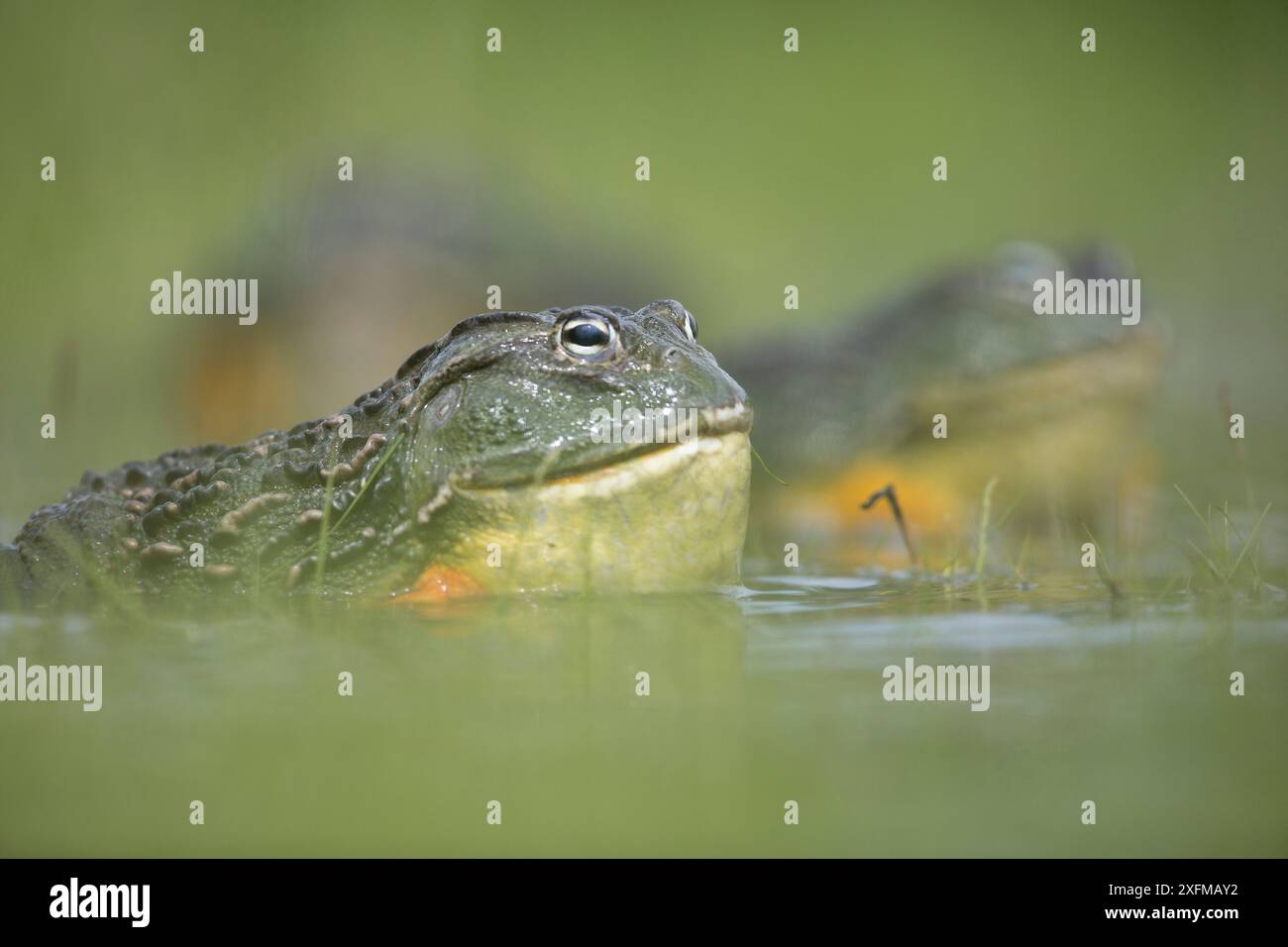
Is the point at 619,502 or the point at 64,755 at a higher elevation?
the point at 619,502

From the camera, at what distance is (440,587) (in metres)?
4.51

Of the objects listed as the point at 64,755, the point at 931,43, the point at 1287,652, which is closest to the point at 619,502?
the point at 64,755

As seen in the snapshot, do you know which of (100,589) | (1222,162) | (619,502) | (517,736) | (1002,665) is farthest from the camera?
(1222,162)

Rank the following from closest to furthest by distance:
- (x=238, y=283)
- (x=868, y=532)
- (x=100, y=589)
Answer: (x=100, y=589) → (x=868, y=532) → (x=238, y=283)

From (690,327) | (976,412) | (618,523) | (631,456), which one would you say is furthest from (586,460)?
(976,412)

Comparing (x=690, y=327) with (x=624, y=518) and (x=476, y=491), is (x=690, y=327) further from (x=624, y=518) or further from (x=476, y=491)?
(x=476, y=491)

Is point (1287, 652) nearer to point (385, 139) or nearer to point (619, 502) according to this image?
point (619, 502)

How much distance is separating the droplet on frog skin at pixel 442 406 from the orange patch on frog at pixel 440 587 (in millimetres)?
615

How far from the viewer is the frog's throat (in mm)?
4207

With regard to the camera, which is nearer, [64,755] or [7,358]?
[64,755]

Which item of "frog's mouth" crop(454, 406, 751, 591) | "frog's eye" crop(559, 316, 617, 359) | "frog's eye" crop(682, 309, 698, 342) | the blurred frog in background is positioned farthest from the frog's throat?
the blurred frog in background

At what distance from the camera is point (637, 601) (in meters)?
4.32

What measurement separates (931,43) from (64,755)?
6950mm

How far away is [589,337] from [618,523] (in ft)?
2.63
